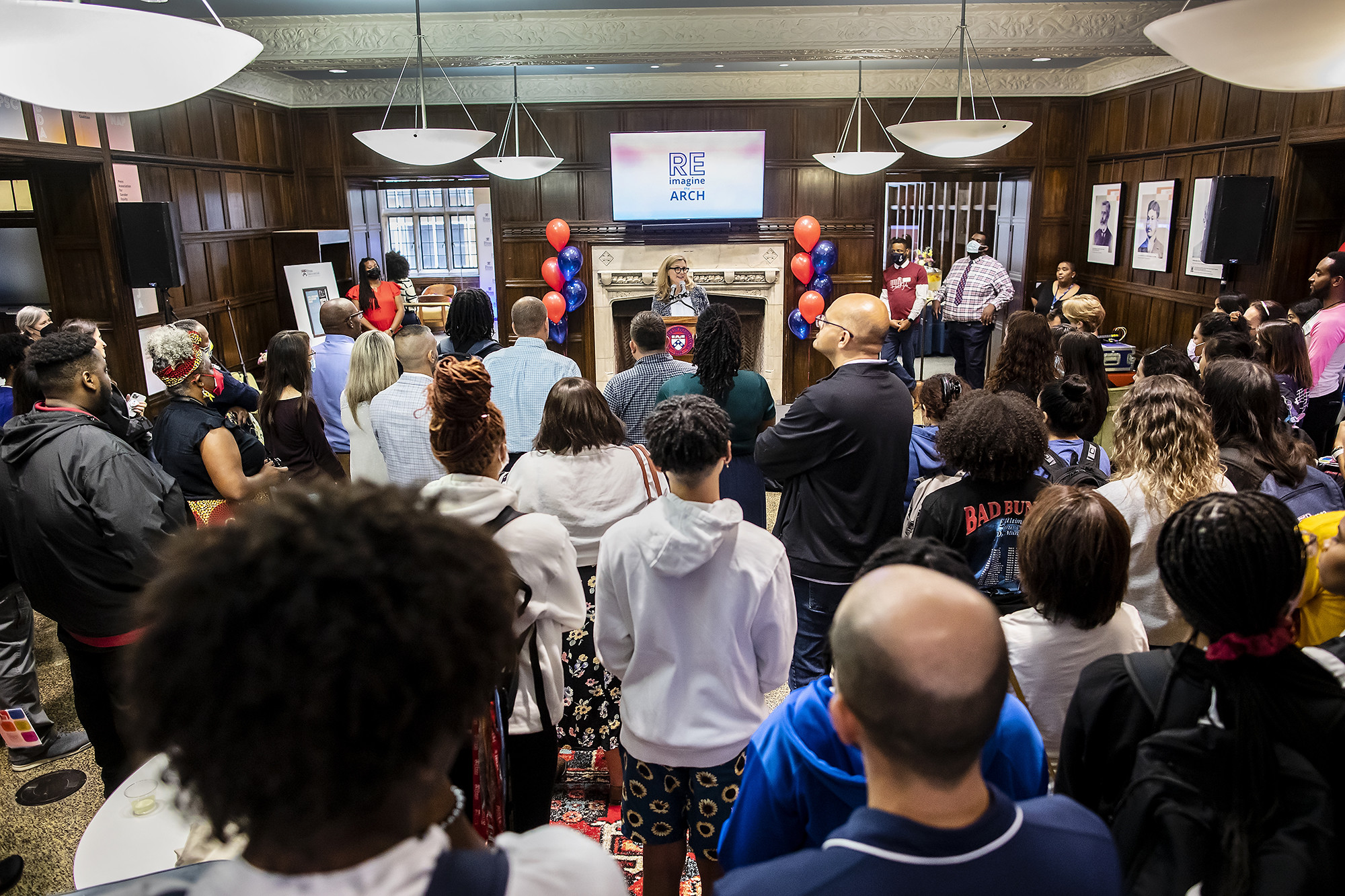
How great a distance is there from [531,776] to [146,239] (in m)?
5.14

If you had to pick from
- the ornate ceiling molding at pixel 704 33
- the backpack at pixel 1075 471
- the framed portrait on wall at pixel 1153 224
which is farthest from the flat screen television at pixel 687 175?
the backpack at pixel 1075 471

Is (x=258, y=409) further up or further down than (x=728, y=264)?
further down

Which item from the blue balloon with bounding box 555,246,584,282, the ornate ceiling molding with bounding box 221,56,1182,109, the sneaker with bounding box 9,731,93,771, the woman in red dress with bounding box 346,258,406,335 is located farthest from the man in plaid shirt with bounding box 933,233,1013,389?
the sneaker with bounding box 9,731,93,771

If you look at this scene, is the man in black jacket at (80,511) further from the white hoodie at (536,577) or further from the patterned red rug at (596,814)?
Answer: the patterned red rug at (596,814)

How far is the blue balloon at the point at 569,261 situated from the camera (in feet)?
27.0

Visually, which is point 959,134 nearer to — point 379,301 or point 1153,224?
point 1153,224

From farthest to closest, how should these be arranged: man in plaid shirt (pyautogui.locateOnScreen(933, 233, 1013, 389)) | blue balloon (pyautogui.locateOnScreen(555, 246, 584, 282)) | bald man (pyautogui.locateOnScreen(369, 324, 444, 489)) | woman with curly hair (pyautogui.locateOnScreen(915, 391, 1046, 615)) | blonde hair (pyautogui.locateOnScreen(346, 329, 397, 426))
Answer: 1. blue balloon (pyautogui.locateOnScreen(555, 246, 584, 282))
2. man in plaid shirt (pyautogui.locateOnScreen(933, 233, 1013, 389))
3. blonde hair (pyautogui.locateOnScreen(346, 329, 397, 426))
4. bald man (pyautogui.locateOnScreen(369, 324, 444, 489))
5. woman with curly hair (pyautogui.locateOnScreen(915, 391, 1046, 615))

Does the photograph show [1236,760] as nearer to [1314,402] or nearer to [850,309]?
[850,309]

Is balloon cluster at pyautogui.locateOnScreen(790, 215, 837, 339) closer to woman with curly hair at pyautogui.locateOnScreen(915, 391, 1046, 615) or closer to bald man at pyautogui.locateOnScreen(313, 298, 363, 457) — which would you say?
bald man at pyautogui.locateOnScreen(313, 298, 363, 457)

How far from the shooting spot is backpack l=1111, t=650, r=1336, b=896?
95 centimetres

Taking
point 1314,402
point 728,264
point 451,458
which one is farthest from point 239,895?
point 728,264

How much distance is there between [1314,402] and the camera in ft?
14.4

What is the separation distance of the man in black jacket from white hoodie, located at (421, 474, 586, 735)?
1.09 m

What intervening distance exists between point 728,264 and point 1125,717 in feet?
24.9
